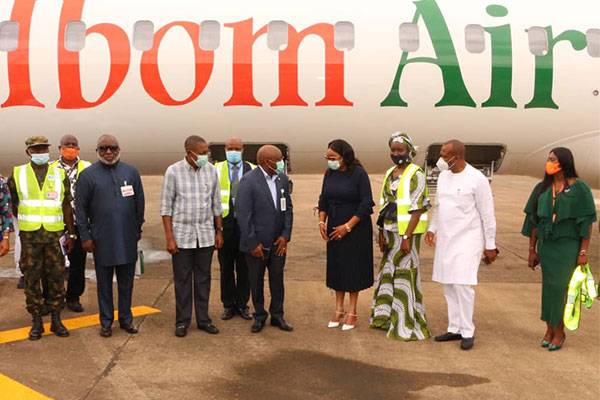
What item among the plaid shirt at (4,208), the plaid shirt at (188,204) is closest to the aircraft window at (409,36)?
the plaid shirt at (188,204)

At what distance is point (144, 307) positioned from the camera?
6598mm

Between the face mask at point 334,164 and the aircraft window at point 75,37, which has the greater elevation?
the aircraft window at point 75,37

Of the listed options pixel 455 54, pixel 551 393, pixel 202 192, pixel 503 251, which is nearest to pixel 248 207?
pixel 202 192

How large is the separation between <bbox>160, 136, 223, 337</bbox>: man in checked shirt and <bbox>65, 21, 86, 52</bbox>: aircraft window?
3469 millimetres

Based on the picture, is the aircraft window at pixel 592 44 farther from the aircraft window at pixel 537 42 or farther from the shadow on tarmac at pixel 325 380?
the shadow on tarmac at pixel 325 380

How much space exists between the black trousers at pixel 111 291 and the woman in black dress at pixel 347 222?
198cm

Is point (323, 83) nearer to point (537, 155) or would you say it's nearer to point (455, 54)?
point (455, 54)

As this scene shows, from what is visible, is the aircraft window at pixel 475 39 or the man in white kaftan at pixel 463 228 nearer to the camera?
the man in white kaftan at pixel 463 228

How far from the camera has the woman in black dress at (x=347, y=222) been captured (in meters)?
5.66

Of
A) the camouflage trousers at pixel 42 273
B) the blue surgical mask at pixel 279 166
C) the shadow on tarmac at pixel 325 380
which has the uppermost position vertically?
the blue surgical mask at pixel 279 166

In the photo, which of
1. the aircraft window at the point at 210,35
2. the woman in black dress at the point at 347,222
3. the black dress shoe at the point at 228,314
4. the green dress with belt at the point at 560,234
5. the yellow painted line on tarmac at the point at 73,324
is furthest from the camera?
the aircraft window at the point at 210,35

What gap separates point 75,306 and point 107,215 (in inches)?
62.8

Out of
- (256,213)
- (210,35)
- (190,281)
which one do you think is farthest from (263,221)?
(210,35)

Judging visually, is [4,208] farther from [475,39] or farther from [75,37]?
[475,39]
